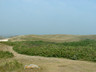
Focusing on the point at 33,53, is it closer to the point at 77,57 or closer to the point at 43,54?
the point at 43,54

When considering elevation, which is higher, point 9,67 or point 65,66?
point 9,67

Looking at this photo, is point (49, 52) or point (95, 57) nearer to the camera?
point (95, 57)

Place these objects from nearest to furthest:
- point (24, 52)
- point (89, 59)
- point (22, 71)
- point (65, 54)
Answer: point (22, 71)
point (89, 59)
point (65, 54)
point (24, 52)

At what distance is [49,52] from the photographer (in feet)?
34.2

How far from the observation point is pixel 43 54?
1031cm

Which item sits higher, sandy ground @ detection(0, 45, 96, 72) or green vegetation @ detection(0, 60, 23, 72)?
green vegetation @ detection(0, 60, 23, 72)

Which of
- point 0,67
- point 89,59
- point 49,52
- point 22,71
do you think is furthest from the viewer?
point 49,52

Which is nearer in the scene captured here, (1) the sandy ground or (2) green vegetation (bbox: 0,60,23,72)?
(2) green vegetation (bbox: 0,60,23,72)

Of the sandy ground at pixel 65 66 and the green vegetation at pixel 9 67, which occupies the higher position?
the green vegetation at pixel 9 67

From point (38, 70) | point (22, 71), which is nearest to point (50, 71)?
point (38, 70)

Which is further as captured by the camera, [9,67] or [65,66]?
[65,66]

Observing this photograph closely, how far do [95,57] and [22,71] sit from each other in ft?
17.4

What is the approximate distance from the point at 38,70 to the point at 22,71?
60cm

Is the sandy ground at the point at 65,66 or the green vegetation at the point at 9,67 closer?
the green vegetation at the point at 9,67
